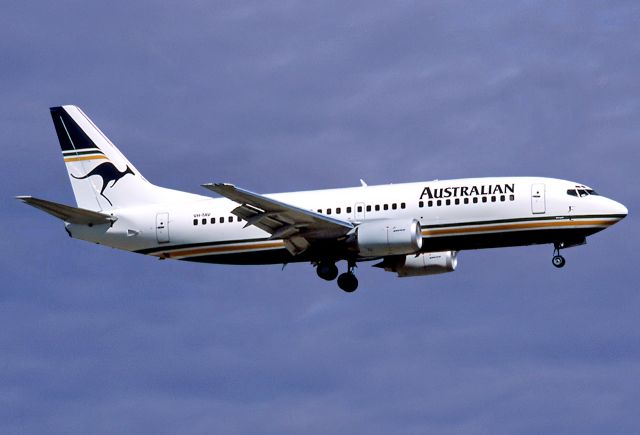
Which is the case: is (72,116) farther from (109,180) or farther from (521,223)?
(521,223)

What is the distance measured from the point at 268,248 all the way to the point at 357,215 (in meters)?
4.48

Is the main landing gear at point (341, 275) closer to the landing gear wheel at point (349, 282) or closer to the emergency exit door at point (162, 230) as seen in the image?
the landing gear wheel at point (349, 282)

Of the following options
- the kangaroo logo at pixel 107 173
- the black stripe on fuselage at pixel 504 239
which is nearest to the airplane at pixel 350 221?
the black stripe on fuselage at pixel 504 239

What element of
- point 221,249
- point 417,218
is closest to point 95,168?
point 221,249

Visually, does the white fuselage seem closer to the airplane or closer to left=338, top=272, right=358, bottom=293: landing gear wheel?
the airplane

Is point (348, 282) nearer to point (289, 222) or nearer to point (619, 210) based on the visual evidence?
point (289, 222)

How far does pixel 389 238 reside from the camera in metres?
57.9

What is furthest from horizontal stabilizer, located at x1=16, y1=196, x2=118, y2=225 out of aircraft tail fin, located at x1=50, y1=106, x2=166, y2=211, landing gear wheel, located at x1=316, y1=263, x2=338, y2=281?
landing gear wheel, located at x1=316, y1=263, x2=338, y2=281

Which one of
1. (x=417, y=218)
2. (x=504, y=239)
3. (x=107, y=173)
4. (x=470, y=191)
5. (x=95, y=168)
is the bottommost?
(x=504, y=239)

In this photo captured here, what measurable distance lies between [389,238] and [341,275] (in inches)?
210

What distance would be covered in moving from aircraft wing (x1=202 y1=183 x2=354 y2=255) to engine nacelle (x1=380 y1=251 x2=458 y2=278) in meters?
5.02

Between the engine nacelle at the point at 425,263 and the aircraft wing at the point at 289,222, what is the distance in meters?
5.02

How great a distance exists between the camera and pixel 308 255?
61.2 m

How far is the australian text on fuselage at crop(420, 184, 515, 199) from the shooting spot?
59219 mm
